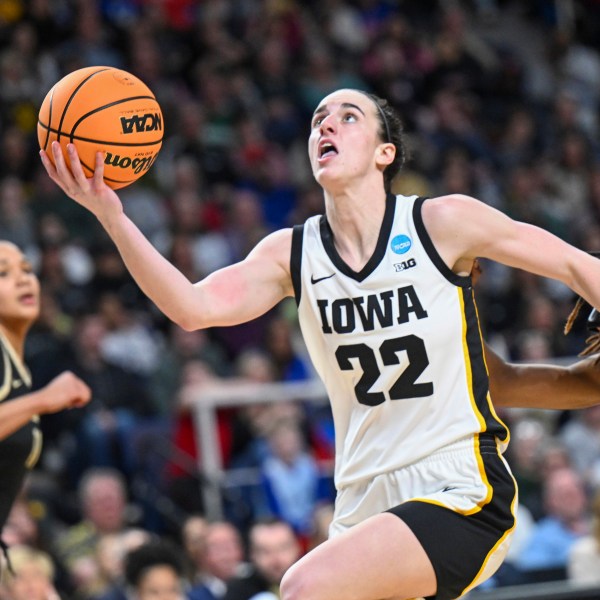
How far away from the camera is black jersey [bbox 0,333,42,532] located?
5461mm

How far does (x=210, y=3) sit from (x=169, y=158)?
2465 millimetres

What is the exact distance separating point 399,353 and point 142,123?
1.20 metres

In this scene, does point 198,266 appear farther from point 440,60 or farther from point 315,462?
point 440,60

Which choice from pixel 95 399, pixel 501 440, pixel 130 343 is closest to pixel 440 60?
pixel 130 343

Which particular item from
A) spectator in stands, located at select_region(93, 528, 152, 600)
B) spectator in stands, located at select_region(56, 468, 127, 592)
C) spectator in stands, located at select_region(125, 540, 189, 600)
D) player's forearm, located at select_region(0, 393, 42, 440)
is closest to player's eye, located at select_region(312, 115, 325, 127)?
player's forearm, located at select_region(0, 393, 42, 440)

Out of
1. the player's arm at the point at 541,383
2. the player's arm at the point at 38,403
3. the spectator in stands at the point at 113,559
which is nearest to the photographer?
the player's arm at the point at 541,383

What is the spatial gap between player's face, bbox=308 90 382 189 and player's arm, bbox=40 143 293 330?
0.30 meters

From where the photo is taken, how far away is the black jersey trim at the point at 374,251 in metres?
4.38

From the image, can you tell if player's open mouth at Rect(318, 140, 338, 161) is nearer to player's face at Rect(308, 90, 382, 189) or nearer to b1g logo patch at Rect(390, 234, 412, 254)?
player's face at Rect(308, 90, 382, 189)

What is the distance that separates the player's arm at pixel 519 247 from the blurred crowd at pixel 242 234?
270 cm

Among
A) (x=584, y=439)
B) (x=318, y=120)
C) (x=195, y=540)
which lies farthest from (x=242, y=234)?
(x=318, y=120)

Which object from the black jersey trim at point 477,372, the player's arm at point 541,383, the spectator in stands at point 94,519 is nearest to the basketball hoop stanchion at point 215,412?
the spectator in stands at point 94,519

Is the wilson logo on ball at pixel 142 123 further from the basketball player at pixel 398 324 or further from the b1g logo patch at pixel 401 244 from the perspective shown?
the b1g logo patch at pixel 401 244

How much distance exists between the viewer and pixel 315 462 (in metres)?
9.59
